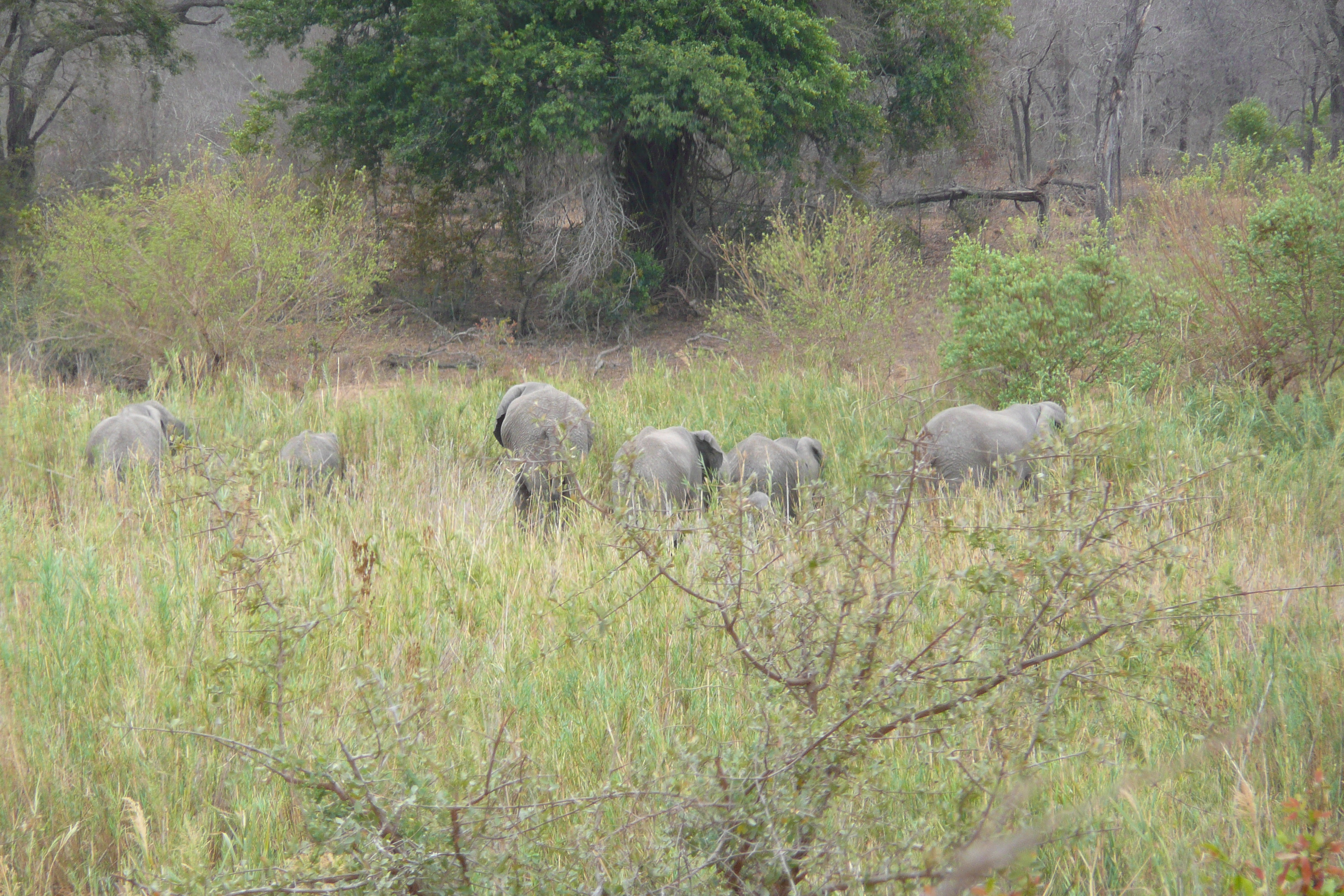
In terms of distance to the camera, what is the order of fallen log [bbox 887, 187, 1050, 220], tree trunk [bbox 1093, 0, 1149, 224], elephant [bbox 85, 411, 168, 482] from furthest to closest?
fallen log [bbox 887, 187, 1050, 220] → tree trunk [bbox 1093, 0, 1149, 224] → elephant [bbox 85, 411, 168, 482]

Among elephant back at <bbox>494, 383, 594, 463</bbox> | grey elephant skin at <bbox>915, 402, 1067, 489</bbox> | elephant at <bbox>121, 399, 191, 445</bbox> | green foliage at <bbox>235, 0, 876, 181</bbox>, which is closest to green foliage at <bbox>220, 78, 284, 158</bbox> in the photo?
green foliage at <bbox>235, 0, 876, 181</bbox>

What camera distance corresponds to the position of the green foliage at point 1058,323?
8.09 metres

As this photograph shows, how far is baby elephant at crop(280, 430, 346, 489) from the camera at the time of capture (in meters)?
6.74

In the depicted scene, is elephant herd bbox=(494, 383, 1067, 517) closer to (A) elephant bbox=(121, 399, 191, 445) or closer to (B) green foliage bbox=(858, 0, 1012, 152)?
(A) elephant bbox=(121, 399, 191, 445)

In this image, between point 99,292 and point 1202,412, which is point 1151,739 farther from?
point 99,292

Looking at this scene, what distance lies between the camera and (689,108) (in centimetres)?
1580

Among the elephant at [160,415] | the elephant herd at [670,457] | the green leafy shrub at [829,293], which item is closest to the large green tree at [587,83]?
the green leafy shrub at [829,293]

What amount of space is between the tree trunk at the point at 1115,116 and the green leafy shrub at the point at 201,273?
12.4 metres

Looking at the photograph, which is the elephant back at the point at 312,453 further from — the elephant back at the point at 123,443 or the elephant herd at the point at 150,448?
the elephant back at the point at 123,443

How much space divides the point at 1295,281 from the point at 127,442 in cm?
860

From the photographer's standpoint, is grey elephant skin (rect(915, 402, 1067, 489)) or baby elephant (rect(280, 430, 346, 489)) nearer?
grey elephant skin (rect(915, 402, 1067, 489))

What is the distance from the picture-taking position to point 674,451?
6016 mm

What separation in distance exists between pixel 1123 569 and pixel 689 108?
47.2 ft

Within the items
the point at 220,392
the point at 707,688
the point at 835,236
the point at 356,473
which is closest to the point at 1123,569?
the point at 707,688
